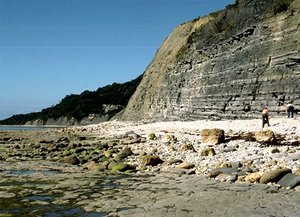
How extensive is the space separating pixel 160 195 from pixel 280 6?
26.8 metres

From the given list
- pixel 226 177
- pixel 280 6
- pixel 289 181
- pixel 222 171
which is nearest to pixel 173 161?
pixel 222 171

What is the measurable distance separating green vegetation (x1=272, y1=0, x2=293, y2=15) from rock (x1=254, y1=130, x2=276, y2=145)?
17750mm

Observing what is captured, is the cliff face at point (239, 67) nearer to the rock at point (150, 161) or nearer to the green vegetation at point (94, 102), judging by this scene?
the rock at point (150, 161)

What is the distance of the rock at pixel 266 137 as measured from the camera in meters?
17.3

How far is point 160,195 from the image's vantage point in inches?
408

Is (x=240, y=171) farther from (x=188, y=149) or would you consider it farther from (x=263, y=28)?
(x=263, y=28)

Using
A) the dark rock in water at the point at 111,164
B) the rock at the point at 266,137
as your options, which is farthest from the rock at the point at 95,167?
the rock at the point at 266,137

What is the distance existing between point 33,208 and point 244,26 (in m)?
30.9

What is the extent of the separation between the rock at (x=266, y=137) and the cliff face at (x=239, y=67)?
11.0 metres

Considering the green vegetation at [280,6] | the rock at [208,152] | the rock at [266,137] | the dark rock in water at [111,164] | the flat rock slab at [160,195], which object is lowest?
the flat rock slab at [160,195]

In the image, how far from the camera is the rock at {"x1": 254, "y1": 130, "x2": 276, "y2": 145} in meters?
17.3

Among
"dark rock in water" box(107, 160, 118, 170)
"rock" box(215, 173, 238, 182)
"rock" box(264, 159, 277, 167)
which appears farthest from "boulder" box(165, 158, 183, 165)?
"rock" box(264, 159, 277, 167)

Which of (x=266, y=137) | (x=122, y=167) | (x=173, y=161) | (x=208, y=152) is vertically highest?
(x=266, y=137)

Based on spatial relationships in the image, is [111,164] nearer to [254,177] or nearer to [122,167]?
[122,167]
